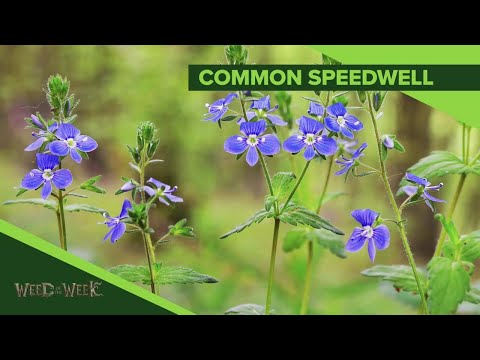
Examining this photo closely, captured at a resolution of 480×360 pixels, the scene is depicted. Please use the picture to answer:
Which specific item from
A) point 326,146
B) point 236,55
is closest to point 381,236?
point 326,146

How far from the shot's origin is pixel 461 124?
277cm

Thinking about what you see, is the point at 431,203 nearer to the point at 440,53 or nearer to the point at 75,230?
the point at 440,53

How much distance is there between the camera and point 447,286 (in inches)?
102

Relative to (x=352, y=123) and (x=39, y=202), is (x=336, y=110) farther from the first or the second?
(x=39, y=202)

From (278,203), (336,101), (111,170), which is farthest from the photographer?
(111,170)

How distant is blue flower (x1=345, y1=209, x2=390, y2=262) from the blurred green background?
0.29 metres

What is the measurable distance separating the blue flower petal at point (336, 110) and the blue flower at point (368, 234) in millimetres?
290

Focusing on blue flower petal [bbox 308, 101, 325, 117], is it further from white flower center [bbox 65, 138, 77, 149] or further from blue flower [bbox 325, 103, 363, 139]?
white flower center [bbox 65, 138, 77, 149]

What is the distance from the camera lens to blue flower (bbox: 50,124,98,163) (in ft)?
8.45

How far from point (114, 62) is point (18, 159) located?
45 cm

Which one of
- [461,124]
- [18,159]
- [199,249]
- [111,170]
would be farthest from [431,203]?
[18,159]

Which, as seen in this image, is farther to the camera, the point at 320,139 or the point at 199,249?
the point at 199,249

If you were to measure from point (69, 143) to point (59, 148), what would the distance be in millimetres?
37

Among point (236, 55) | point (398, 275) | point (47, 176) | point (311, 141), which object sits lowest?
point (398, 275)
